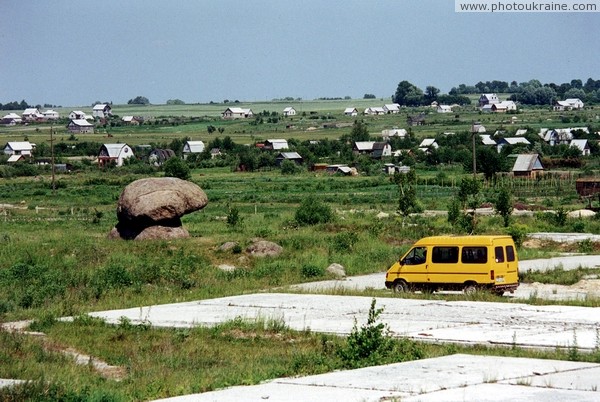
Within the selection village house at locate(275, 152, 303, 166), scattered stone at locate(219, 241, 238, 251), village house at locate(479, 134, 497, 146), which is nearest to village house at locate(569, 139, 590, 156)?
village house at locate(479, 134, 497, 146)

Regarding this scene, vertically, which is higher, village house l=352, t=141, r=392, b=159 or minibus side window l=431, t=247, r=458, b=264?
minibus side window l=431, t=247, r=458, b=264

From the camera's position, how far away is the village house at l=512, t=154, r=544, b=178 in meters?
95.4

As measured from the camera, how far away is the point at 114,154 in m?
136

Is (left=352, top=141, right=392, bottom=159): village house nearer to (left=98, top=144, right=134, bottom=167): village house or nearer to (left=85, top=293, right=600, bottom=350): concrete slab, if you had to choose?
(left=98, top=144, right=134, bottom=167): village house

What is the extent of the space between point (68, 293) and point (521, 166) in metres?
69.5

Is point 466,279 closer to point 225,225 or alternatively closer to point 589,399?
point 589,399

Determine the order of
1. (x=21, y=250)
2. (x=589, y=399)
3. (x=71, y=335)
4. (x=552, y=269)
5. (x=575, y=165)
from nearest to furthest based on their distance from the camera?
1. (x=589, y=399)
2. (x=71, y=335)
3. (x=552, y=269)
4. (x=21, y=250)
5. (x=575, y=165)

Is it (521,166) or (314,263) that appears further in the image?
Answer: (521,166)

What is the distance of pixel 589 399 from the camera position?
49.2ft

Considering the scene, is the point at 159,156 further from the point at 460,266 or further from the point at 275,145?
the point at 460,266

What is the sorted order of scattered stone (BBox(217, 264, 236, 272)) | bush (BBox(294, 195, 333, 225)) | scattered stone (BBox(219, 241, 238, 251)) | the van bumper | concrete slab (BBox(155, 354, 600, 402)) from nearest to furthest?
concrete slab (BBox(155, 354, 600, 402)) → the van bumper → scattered stone (BBox(217, 264, 236, 272)) → scattered stone (BBox(219, 241, 238, 251)) → bush (BBox(294, 195, 333, 225))

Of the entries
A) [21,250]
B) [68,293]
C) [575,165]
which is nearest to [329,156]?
[575,165]

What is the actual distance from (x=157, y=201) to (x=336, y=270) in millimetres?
10881

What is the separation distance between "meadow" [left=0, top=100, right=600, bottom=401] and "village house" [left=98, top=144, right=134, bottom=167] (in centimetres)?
5048
